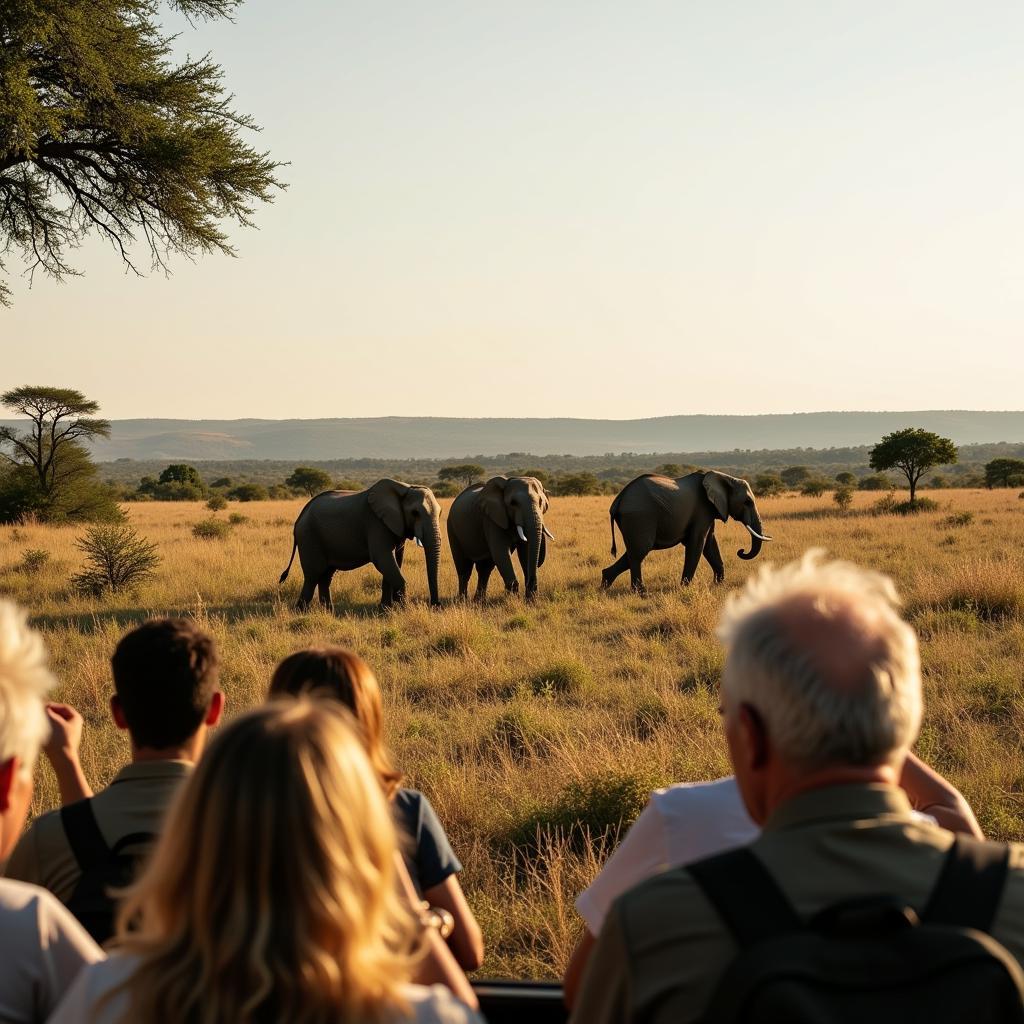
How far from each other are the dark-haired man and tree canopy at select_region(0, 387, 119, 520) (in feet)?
98.9

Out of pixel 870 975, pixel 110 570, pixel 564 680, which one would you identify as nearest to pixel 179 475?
pixel 110 570

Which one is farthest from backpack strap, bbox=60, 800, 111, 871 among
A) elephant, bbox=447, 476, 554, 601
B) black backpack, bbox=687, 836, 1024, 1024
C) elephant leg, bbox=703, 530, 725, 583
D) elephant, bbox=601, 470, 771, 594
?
elephant leg, bbox=703, 530, 725, 583

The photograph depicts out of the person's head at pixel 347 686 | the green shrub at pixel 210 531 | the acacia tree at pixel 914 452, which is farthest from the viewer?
the acacia tree at pixel 914 452

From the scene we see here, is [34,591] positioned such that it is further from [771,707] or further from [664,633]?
[771,707]

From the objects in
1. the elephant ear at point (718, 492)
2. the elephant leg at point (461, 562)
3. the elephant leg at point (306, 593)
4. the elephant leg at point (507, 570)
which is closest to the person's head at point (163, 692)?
the elephant leg at point (306, 593)

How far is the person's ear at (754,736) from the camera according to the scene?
6.70ft

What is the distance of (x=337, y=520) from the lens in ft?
51.2

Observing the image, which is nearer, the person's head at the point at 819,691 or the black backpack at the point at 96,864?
the person's head at the point at 819,691

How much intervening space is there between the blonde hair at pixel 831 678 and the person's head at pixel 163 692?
4.99 feet

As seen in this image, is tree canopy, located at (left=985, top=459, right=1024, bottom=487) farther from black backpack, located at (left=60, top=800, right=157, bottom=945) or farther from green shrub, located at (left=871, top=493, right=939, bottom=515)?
black backpack, located at (left=60, top=800, right=157, bottom=945)

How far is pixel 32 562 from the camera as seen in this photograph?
18.9m

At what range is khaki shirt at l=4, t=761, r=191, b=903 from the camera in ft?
9.19

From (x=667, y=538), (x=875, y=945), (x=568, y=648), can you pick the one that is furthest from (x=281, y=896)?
Answer: (x=667, y=538)

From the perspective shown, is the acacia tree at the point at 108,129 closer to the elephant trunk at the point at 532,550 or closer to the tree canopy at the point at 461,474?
the elephant trunk at the point at 532,550
